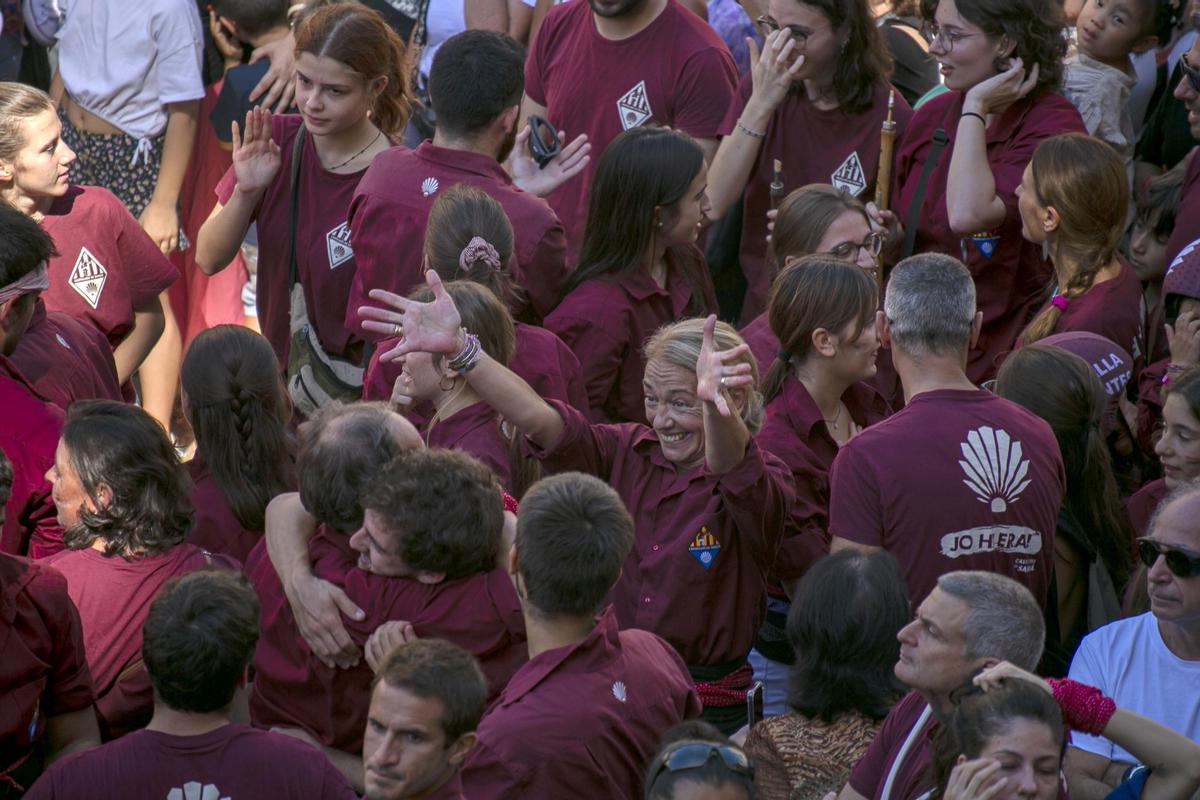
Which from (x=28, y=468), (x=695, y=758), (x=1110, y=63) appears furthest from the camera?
(x=1110, y=63)

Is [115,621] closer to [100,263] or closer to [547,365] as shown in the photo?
[547,365]

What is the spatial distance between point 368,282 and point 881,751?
114 inches

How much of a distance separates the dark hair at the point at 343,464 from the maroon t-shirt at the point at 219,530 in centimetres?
63

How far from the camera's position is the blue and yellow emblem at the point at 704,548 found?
168 inches

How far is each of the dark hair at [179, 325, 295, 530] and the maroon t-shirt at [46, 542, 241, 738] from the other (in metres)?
0.53

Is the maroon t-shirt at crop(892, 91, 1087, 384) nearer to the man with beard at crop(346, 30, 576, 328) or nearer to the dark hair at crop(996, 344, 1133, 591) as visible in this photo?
the dark hair at crop(996, 344, 1133, 591)

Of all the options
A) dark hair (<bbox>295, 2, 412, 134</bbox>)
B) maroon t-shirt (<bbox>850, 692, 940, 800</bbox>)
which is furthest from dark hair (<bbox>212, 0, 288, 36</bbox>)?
maroon t-shirt (<bbox>850, 692, 940, 800</bbox>)

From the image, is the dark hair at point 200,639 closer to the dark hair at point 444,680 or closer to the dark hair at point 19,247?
the dark hair at point 444,680

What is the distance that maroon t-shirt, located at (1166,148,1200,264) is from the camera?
19.3 ft

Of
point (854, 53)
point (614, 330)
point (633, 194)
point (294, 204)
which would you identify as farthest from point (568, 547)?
point (854, 53)

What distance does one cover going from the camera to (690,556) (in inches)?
169

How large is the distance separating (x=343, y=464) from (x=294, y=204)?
2291 mm

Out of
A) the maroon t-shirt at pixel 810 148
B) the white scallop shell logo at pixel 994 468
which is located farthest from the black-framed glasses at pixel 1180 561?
the maroon t-shirt at pixel 810 148

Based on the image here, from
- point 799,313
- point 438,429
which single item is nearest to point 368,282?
point 438,429
